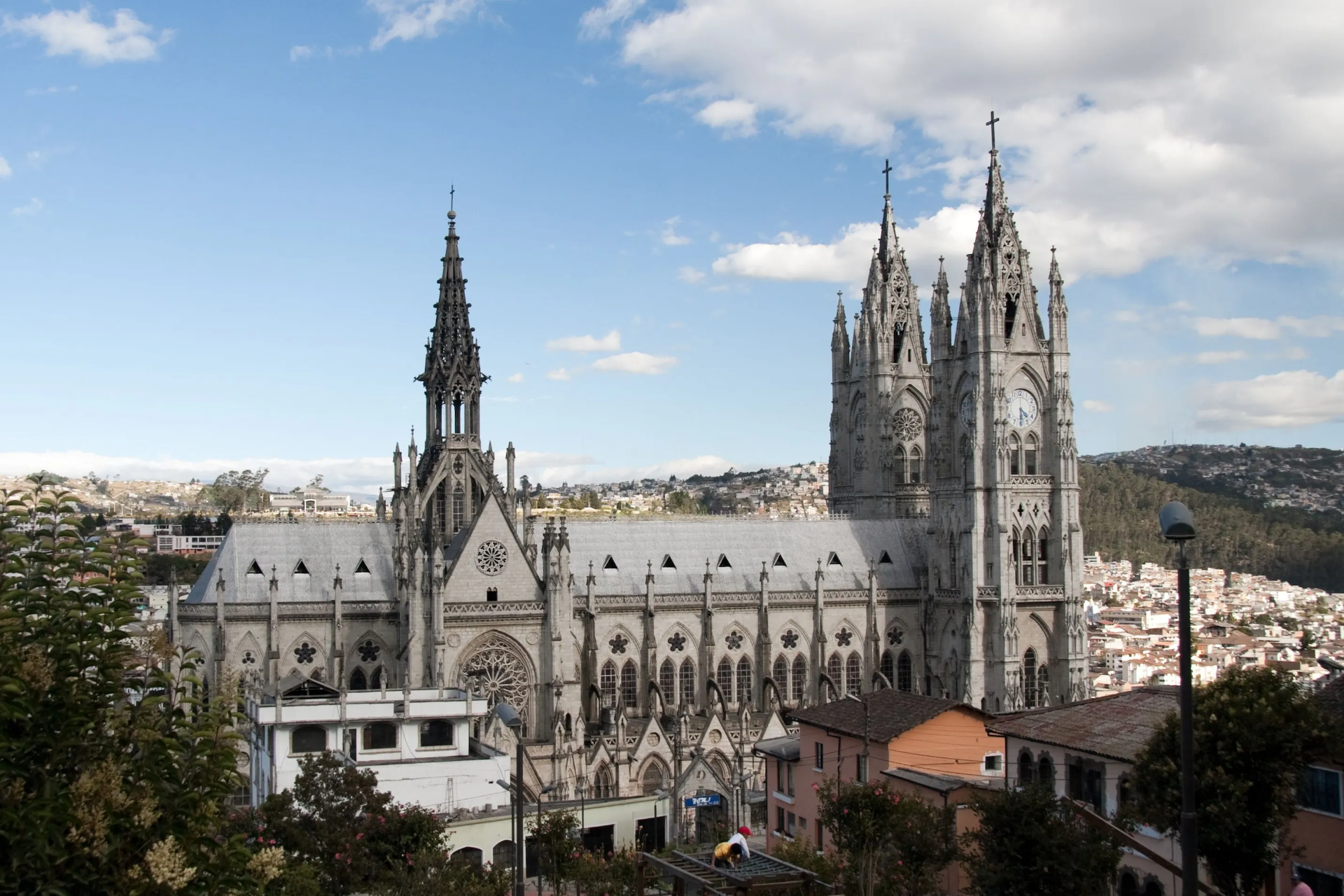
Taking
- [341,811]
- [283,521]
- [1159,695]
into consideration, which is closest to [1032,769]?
[1159,695]

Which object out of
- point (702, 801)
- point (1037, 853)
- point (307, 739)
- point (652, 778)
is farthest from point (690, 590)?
point (1037, 853)

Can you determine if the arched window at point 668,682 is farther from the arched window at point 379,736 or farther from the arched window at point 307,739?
the arched window at point 307,739

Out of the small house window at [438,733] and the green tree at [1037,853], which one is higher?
the green tree at [1037,853]

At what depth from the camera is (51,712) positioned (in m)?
15.6

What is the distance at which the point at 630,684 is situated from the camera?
69250mm

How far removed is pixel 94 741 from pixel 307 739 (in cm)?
3950

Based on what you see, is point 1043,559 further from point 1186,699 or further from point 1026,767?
point 1186,699

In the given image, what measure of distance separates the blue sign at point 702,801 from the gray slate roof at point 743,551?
12122 mm

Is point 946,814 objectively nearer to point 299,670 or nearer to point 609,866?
point 609,866

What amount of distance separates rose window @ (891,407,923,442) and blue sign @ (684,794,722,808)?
96.8 feet

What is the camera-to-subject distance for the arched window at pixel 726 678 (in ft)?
233

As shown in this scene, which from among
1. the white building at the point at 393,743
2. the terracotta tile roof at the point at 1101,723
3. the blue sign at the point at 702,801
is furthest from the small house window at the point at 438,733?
the terracotta tile roof at the point at 1101,723

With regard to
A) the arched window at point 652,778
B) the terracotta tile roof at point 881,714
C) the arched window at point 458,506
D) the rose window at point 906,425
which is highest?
the rose window at point 906,425

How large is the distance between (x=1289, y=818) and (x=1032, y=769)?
11.8m
